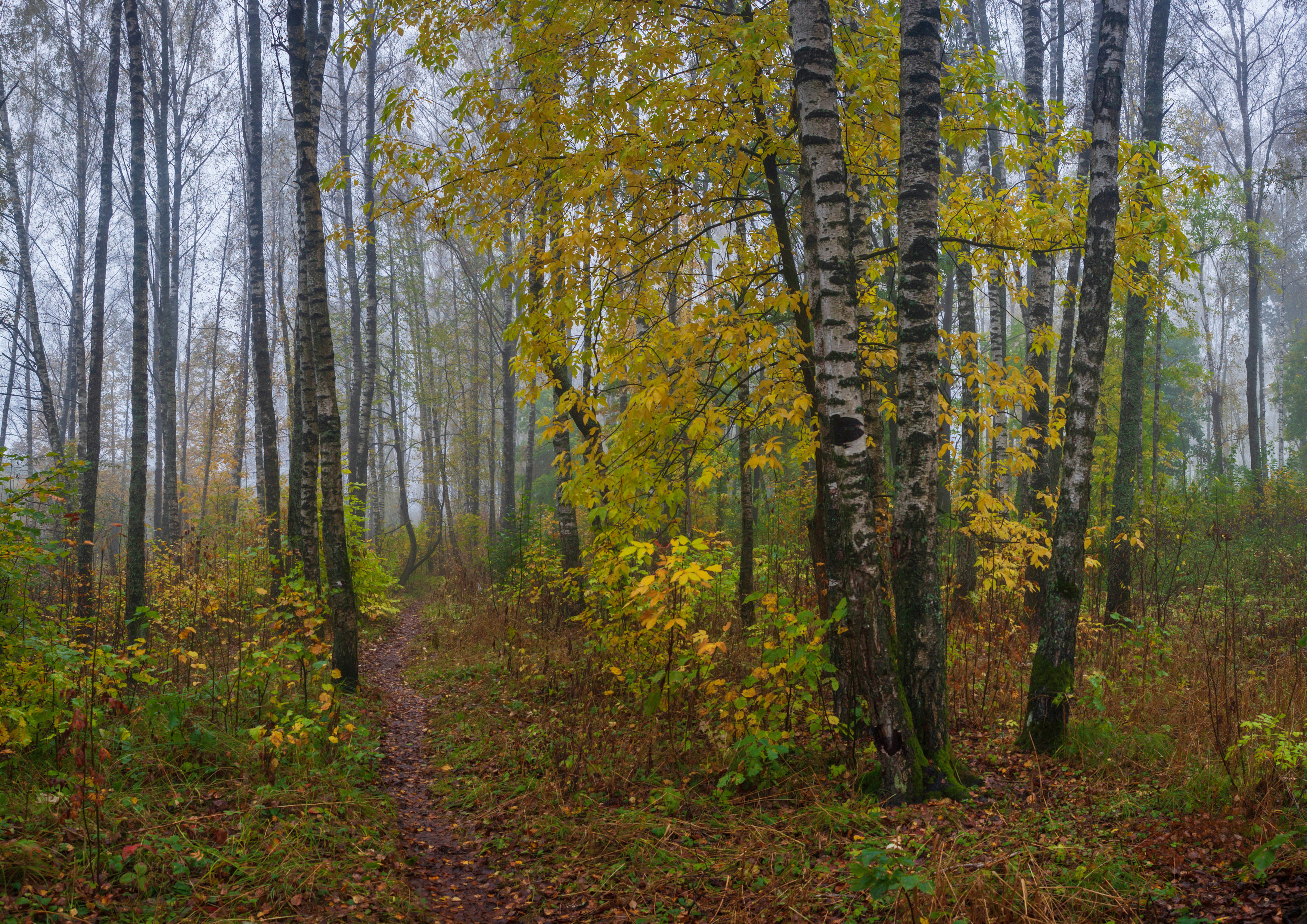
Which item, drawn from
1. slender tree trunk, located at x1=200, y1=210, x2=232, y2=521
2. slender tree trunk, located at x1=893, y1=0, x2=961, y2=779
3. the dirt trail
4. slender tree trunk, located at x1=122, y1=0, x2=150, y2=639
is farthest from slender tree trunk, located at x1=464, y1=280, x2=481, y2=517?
slender tree trunk, located at x1=893, y1=0, x2=961, y2=779

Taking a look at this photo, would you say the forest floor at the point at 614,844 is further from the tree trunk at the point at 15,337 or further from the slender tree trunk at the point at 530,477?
the tree trunk at the point at 15,337

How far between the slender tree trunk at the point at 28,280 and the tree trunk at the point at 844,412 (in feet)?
54.4

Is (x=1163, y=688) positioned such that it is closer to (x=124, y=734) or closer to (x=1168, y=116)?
(x=124, y=734)

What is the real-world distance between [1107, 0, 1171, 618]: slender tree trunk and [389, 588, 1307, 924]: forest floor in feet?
16.2

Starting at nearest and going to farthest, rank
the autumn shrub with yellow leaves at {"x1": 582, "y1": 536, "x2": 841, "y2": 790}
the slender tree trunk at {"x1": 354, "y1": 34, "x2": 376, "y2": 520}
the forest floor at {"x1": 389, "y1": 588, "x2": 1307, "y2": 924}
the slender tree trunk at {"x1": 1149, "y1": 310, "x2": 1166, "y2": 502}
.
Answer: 1. the forest floor at {"x1": 389, "y1": 588, "x2": 1307, "y2": 924}
2. the autumn shrub with yellow leaves at {"x1": 582, "y1": 536, "x2": 841, "y2": 790}
3. the slender tree trunk at {"x1": 354, "y1": 34, "x2": 376, "y2": 520}
4. the slender tree trunk at {"x1": 1149, "y1": 310, "x2": 1166, "y2": 502}

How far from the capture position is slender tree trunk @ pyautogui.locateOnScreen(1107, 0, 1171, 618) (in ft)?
29.6

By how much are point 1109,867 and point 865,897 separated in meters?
1.18

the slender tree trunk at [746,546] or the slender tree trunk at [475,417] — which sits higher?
the slender tree trunk at [475,417]

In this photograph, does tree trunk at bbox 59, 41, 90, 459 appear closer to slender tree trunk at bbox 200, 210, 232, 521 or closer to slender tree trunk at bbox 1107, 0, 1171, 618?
slender tree trunk at bbox 200, 210, 232, 521

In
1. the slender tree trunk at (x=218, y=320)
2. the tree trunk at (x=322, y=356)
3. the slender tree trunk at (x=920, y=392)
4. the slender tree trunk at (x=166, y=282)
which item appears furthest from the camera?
the slender tree trunk at (x=218, y=320)

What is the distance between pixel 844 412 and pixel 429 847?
3.99 metres

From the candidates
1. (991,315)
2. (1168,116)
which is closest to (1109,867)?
(991,315)

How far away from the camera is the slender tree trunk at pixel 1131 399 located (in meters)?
9.02

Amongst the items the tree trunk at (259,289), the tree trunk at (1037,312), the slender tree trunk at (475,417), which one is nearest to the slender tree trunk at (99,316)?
the tree trunk at (259,289)
